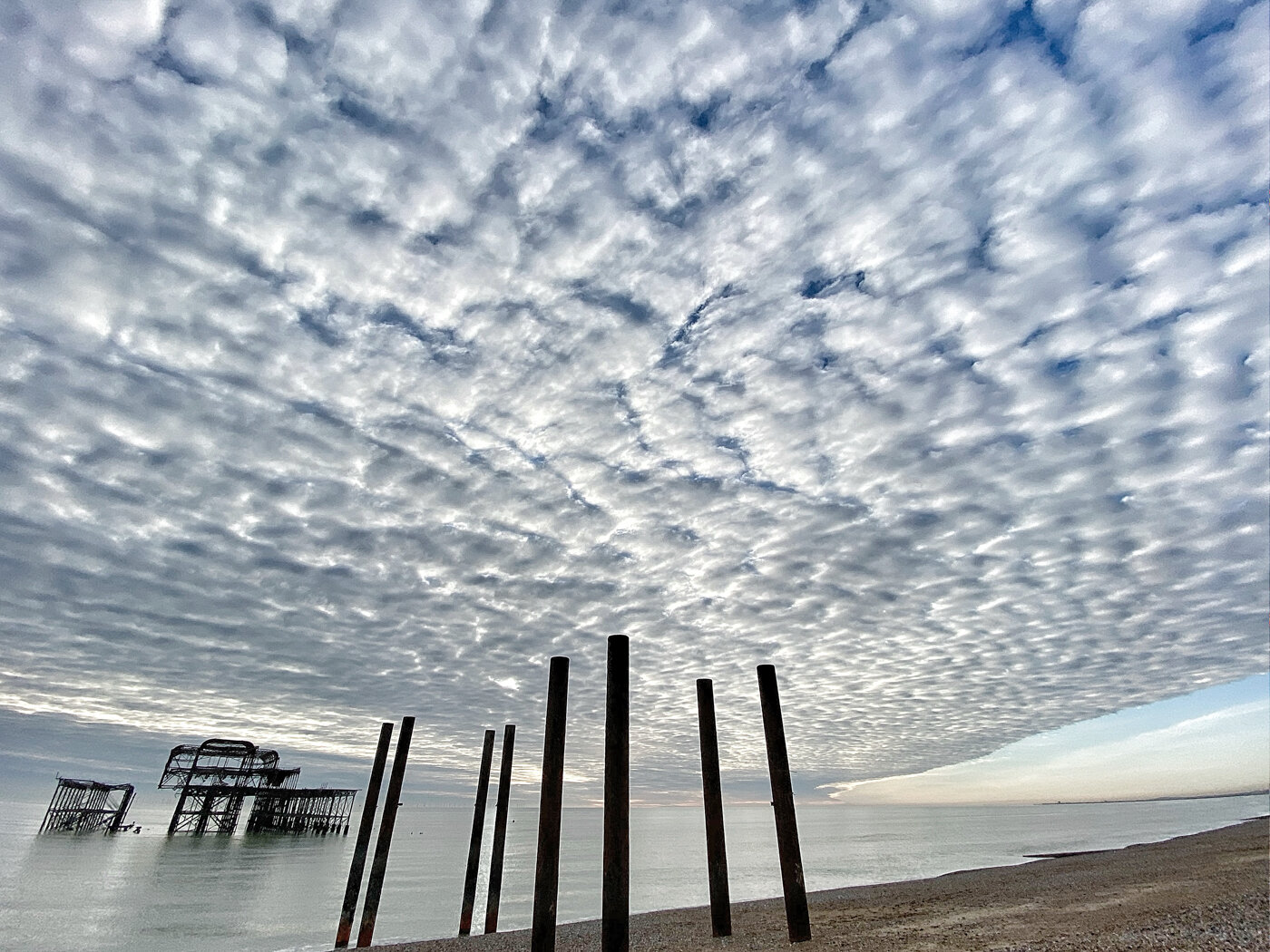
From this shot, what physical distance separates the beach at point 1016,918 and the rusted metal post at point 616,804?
403cm

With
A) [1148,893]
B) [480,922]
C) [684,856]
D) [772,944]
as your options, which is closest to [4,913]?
[480,922]

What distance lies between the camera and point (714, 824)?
511 inches

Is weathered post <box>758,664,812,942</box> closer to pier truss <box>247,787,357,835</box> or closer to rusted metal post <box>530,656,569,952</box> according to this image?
rusted metal post <box>530,656,569,952</box>

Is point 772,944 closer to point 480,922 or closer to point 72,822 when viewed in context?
point 480,922

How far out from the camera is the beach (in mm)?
11133

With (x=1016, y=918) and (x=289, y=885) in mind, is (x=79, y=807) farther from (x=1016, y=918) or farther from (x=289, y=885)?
(x=1016, y=918)

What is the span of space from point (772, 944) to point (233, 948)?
1772 centimetres

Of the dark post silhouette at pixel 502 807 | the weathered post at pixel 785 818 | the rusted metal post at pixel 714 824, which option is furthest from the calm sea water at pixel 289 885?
the weathered post at pixel 785 818

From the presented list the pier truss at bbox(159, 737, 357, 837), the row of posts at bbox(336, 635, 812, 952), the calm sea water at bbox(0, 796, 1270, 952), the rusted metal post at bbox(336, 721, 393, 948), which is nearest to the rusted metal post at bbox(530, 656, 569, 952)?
the row of posts at bbox(336, 635, 812, 952)

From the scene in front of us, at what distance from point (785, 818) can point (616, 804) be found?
12.3 feet

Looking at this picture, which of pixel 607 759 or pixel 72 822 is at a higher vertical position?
pixel 72 822

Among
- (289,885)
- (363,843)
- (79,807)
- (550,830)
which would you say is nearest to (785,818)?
(550,830)

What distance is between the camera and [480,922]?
78.8 ft

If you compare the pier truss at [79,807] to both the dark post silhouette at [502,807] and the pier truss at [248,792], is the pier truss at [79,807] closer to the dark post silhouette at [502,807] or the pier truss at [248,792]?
the pier truss at [248,792]
